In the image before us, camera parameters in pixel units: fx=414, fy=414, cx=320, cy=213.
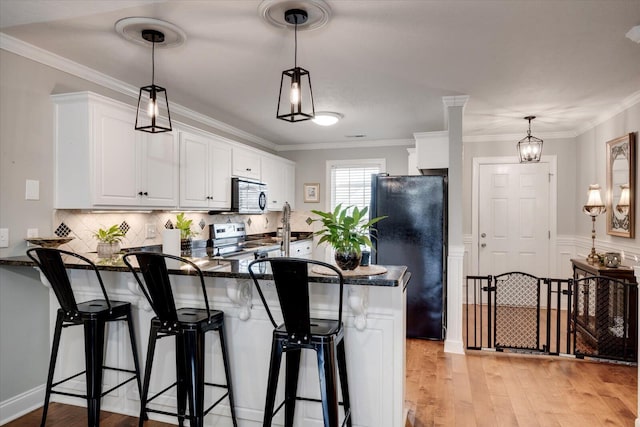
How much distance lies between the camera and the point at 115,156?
3.07 meters

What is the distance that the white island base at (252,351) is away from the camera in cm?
219

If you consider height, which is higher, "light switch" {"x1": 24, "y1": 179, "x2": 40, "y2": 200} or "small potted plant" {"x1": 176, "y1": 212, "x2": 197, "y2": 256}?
"light switch" {"x1": 24, "y1": 179, "x2": 40, "y2": 200}

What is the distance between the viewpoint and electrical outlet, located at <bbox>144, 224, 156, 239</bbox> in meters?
3.86

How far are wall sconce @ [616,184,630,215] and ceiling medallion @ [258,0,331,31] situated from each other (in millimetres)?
3391

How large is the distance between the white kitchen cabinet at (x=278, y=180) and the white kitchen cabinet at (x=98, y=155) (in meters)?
2.26

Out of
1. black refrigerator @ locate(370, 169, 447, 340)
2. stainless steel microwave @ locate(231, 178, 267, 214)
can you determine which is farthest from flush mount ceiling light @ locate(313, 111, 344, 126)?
stainless steel microwave @ locate(231, 178, 267, 214)

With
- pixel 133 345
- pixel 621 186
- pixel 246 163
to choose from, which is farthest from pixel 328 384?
pixel 621 186

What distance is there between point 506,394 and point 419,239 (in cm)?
162

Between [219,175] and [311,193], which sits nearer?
[219,175]

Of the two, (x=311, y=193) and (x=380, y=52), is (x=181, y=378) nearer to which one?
(x=380, y=52)

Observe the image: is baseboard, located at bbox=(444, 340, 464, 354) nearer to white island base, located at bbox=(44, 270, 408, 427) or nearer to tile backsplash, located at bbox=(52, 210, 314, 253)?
white island base, located at bbox=(44, 270, 408, 427)

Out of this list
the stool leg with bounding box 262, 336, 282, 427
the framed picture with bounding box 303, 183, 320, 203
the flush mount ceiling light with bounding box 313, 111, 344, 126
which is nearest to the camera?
the stool leg with bounding box 262, 336, 282, 427

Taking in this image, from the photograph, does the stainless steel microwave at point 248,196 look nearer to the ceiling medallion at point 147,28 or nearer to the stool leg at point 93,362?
the ceiling medallion at point 147,28

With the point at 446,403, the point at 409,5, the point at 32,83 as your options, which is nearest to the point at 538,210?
the point at 446,403
